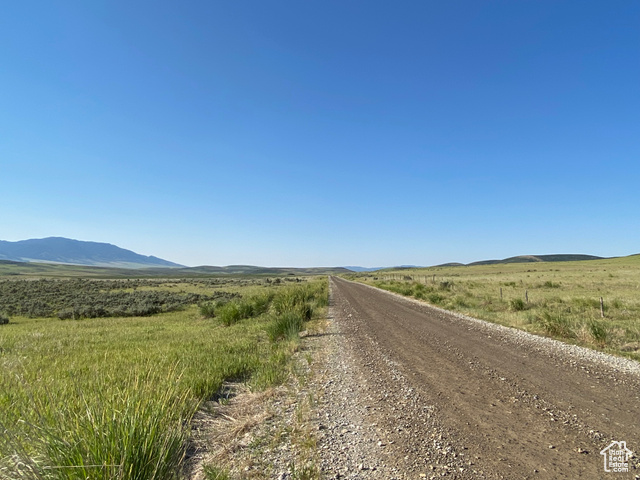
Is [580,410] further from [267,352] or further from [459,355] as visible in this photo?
[267,352]

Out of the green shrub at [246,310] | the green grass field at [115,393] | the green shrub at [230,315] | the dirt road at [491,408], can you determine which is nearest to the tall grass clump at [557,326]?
the dirt road at [491,408]

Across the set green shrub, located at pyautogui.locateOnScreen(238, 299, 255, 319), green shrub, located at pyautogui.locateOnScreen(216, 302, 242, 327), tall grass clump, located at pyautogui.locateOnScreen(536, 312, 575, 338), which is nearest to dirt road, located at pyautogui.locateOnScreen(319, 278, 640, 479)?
tall grass clump, located at pyautogui.locateOnScreen(536, 312, 575, 338)

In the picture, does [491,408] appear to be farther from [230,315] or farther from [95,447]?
[230,315]

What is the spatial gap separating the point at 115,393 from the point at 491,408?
6.35 meters

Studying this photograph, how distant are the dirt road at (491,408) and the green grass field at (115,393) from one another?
2.35 m

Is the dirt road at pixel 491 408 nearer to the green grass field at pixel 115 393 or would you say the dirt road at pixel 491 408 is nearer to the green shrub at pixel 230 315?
the green grass field at pixel 115 393

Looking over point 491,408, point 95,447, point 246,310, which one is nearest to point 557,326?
point 491,408

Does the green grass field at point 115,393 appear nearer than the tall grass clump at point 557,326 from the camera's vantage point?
Yes

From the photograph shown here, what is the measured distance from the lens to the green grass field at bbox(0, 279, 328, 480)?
2.65 meters

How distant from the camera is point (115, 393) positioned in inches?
157

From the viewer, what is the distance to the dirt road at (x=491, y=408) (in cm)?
427

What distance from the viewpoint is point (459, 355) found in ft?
32.6

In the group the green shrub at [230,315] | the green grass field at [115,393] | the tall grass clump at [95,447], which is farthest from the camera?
the green shrub at [230,315]

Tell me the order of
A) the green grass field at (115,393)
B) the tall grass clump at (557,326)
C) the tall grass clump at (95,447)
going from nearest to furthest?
the tall grass clump at (95,447) → the green grass field at (115,393) → the tall grass clump at (557,326)
